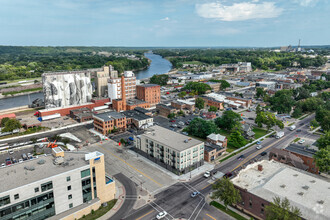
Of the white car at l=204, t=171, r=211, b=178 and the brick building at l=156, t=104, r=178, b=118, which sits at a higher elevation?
the brick building at l=156, t=104, r=178, b=118

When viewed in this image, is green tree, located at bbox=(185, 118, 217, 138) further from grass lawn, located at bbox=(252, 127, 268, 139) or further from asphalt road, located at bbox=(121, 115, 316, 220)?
grass lawn, located at bbox=(252, 127, 268, 139)

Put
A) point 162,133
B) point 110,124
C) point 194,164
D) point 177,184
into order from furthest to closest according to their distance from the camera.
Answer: point 110,124
point 162,133
point 194,164
point 177,184

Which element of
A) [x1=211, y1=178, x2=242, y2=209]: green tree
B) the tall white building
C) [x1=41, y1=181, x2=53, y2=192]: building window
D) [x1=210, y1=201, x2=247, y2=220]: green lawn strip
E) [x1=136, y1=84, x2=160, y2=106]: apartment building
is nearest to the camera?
[x1=41, y1=181, x2=53, y2=192]: building window

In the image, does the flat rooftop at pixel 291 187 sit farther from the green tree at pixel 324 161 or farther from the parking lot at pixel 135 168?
the parking lot at pixel 135 168

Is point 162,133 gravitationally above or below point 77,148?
above

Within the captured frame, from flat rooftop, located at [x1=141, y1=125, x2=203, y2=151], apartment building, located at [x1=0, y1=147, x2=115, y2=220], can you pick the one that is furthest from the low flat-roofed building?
apartment building, located at [x1=0, y1=147, x2=115, y2=220]

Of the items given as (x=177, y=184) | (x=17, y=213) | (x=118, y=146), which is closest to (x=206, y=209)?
(x=177, y=184)

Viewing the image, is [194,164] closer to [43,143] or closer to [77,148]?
[77,148]
